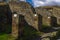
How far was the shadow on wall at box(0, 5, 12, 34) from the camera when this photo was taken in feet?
44.1

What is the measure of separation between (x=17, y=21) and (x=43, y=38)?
83.0 inches

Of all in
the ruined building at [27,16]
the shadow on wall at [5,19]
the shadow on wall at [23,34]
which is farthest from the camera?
the shadow on wall at [5,19]

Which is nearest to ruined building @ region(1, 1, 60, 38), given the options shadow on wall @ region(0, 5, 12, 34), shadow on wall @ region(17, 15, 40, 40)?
shadow on wall @ region(17, 15, 40, 40)

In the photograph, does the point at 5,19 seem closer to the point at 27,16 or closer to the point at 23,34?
the point at 27,16

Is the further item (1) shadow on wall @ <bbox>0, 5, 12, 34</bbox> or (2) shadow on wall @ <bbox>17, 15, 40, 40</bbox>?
(1) shadow on wall @ <bbox>0, 5, 12, 34</bbox>

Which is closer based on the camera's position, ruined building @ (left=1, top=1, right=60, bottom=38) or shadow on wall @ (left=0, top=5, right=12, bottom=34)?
ruined building @ (left=1, top=1, right=60, bottom=38)

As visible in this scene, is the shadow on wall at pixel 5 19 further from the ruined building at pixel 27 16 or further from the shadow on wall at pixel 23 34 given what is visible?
the shadow on wall at pixel 23 34

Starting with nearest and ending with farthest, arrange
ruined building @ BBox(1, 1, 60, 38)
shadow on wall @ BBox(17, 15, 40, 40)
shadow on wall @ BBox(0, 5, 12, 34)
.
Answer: shadow on wall @ BBox(17, 15, 40, 40)
ruined building @ BBox(1, 1, 60, 38)
shadow on wall @ BBox(0, 5, 12, 34)

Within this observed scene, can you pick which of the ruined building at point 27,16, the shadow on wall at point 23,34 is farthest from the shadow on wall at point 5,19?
the shadow on wall at point 23,34

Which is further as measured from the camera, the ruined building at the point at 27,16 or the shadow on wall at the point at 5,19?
the shadow on wall at the point at 5,19

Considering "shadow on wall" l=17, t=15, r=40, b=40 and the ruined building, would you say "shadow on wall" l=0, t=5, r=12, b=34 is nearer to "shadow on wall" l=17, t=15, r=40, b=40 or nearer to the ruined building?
the ruined building

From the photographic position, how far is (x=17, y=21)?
12461 millimetres

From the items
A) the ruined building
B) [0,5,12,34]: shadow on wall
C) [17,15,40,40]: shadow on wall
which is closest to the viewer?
[17,15,40,40]: shadow on wall

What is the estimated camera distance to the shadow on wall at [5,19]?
1345cm
